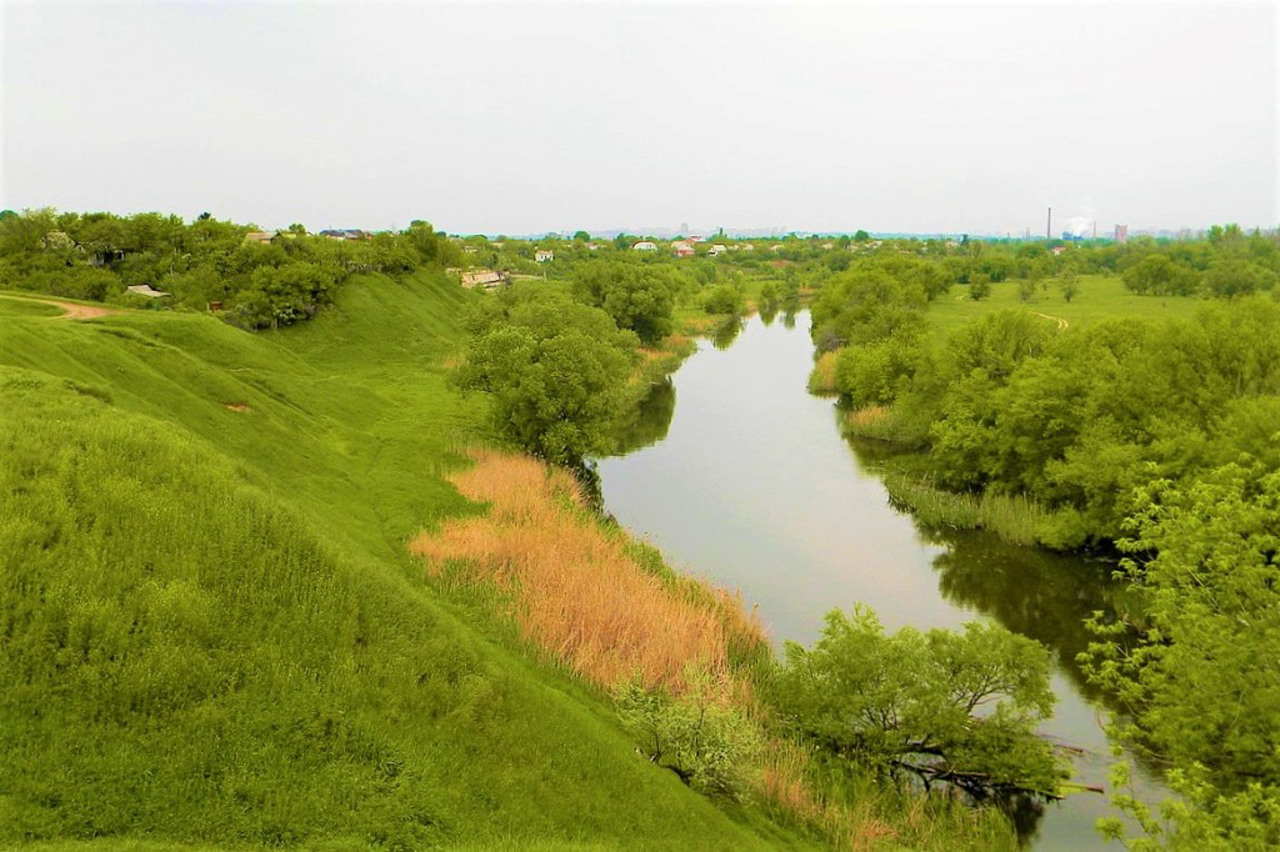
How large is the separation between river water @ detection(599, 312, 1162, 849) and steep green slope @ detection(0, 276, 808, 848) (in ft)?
34.6

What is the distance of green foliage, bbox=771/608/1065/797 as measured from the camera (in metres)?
17.7

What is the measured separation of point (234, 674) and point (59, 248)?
2546 inches

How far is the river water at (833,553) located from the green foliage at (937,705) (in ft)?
4.89

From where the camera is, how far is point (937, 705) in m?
17.7

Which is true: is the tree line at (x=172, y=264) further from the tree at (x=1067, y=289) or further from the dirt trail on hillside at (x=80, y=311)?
the tree at (x=1067, y=289)

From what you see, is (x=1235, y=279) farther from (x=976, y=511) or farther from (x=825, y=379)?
(x=976, y=511)

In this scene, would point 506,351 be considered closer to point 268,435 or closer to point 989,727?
point 268,435

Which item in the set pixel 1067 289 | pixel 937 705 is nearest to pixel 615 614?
pixel 937 705

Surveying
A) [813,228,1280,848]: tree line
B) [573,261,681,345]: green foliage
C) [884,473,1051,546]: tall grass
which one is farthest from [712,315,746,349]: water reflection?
[884,473,1051,546]: tall grass

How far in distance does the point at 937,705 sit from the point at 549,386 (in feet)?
79.3

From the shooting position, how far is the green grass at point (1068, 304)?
8931 cm

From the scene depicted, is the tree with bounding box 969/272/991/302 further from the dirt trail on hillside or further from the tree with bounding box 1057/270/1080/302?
the dirt trail on hillside

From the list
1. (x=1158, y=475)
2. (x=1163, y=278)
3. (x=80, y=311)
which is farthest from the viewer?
(x=1163, y=278)

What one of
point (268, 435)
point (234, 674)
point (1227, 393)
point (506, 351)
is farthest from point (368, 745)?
point (1227, 393)
